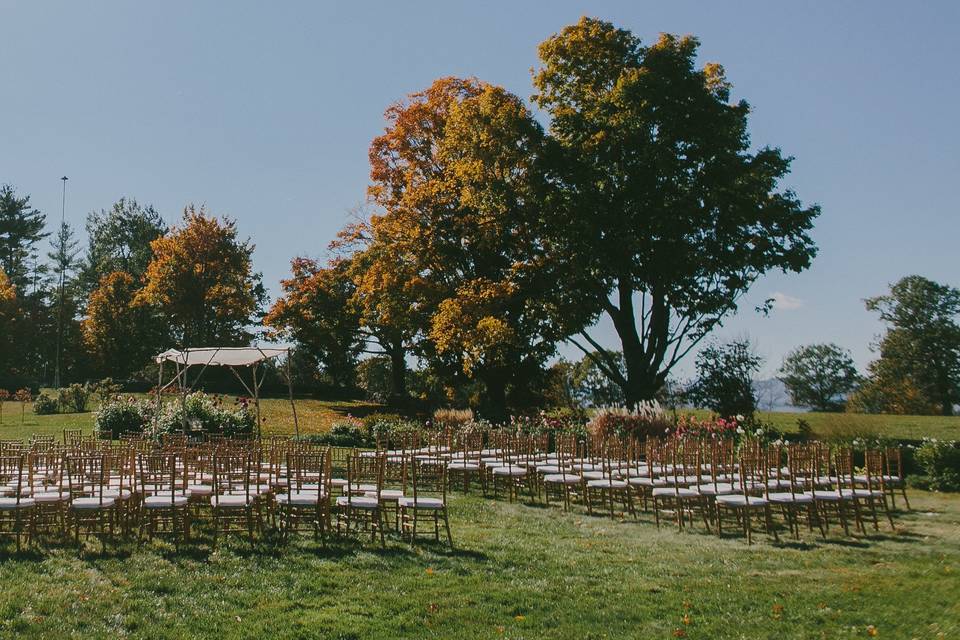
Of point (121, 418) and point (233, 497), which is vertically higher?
point (121, 418)

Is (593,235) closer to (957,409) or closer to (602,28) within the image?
(602,28)

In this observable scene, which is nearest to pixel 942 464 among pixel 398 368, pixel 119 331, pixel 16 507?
pixel 16 507

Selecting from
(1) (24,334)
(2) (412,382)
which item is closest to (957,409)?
(2) (412,382)

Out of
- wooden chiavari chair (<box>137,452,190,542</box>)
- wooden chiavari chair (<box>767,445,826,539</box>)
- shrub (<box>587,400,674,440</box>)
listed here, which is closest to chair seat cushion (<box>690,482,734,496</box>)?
wooden chiavari chair (<box>767,445,826,539</box>)

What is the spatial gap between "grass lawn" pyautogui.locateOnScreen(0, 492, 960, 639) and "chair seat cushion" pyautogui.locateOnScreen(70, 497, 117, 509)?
1.63ft

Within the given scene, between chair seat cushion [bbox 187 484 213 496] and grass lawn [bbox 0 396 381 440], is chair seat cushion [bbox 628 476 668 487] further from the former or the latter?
grass lawn [bbox 0 396 381 440]

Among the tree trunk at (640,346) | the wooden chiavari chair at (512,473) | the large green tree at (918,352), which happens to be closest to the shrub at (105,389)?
the tree trunk at (640,346)

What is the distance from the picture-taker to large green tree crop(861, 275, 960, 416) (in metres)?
57.1

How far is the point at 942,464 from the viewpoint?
17250mm

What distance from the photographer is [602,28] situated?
26.7 m

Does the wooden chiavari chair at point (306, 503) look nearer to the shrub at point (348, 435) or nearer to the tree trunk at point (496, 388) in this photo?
the shrub at point (348, 435)

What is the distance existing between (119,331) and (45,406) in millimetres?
16485

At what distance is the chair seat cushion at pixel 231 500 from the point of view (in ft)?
31.5

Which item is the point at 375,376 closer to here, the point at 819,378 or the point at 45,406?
the point at 45,406
